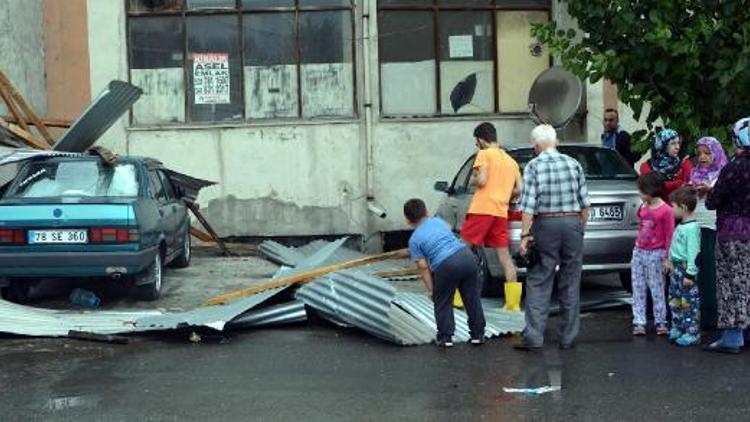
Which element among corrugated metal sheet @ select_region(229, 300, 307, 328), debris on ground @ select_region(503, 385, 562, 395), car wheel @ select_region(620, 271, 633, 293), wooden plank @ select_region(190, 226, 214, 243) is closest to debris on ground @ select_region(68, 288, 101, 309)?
corrugated metal sheet @ select_region(229, 300, 307, 328)

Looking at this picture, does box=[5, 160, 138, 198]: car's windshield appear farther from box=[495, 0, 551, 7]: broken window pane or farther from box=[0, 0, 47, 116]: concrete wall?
box=[495, 0, 551, 7]: broken window pane

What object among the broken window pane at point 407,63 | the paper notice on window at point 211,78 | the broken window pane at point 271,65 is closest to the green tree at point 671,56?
the broken window pane at point 407,63

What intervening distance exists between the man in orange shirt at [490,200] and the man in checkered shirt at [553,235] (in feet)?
4.74

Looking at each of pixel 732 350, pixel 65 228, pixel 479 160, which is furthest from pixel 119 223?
pixel 732 350

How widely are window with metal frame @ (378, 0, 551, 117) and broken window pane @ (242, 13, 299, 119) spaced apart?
1415mm

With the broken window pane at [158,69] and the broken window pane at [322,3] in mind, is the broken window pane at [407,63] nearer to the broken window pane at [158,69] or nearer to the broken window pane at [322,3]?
the broken window pane at [322,3]

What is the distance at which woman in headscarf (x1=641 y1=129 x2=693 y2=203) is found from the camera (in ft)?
30.6

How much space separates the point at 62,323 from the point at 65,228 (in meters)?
1.04

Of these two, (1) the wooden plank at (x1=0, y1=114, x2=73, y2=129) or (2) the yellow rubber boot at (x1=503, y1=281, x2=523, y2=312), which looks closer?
(2) the yellow rubber boot at (x1=503, y1=281, x2=523, y2=312)

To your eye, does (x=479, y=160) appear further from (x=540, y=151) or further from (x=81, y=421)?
(x=81, y=421)

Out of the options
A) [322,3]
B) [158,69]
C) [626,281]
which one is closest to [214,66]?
[158,69]

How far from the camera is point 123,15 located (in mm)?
15656

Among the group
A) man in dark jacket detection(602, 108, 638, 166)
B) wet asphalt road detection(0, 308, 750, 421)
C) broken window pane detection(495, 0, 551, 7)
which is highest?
broken window pane detection(495, 0, 551, 7)

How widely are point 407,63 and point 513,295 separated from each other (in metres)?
7.37
